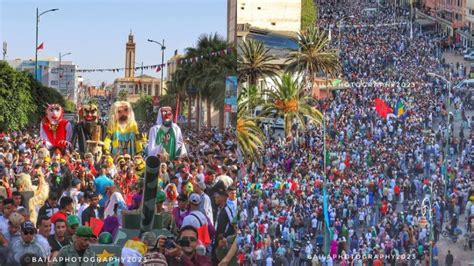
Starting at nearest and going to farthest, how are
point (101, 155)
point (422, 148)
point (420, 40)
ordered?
point (101, 155)
point (422, 148)
point (420, 40)

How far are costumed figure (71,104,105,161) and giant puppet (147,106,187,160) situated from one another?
636mm

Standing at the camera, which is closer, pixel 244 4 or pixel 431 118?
pixel 244 4

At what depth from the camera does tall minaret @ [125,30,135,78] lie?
43.9 feet

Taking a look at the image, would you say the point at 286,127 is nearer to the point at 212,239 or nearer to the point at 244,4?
the point at 244,4

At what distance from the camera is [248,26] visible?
1362 centimetres

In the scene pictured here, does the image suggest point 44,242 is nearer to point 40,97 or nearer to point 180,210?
point 180,210

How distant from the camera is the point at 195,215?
33.8 feet

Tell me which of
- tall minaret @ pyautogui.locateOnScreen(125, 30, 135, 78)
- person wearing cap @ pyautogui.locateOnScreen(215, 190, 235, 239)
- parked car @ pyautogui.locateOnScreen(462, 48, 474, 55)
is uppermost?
parked car @ pyautogui.locateOnScreen(462, 48, 474, 55)

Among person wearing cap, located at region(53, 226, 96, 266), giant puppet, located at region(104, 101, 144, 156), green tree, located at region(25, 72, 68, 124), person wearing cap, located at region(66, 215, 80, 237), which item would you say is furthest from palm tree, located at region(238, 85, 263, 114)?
person wearing cap, located at region(53, 226, 96, 266)

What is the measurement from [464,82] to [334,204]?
2416mm

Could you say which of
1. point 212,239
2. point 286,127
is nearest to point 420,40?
point 286,127

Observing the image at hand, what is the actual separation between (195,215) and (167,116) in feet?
9.49

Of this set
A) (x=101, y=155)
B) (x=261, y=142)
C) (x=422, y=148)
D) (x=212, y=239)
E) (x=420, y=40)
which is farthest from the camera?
(x=420, y=40)

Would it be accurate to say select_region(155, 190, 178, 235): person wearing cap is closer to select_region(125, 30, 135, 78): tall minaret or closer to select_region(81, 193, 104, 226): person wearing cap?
select_region(81, 193, 104, 226): person wearing cap
